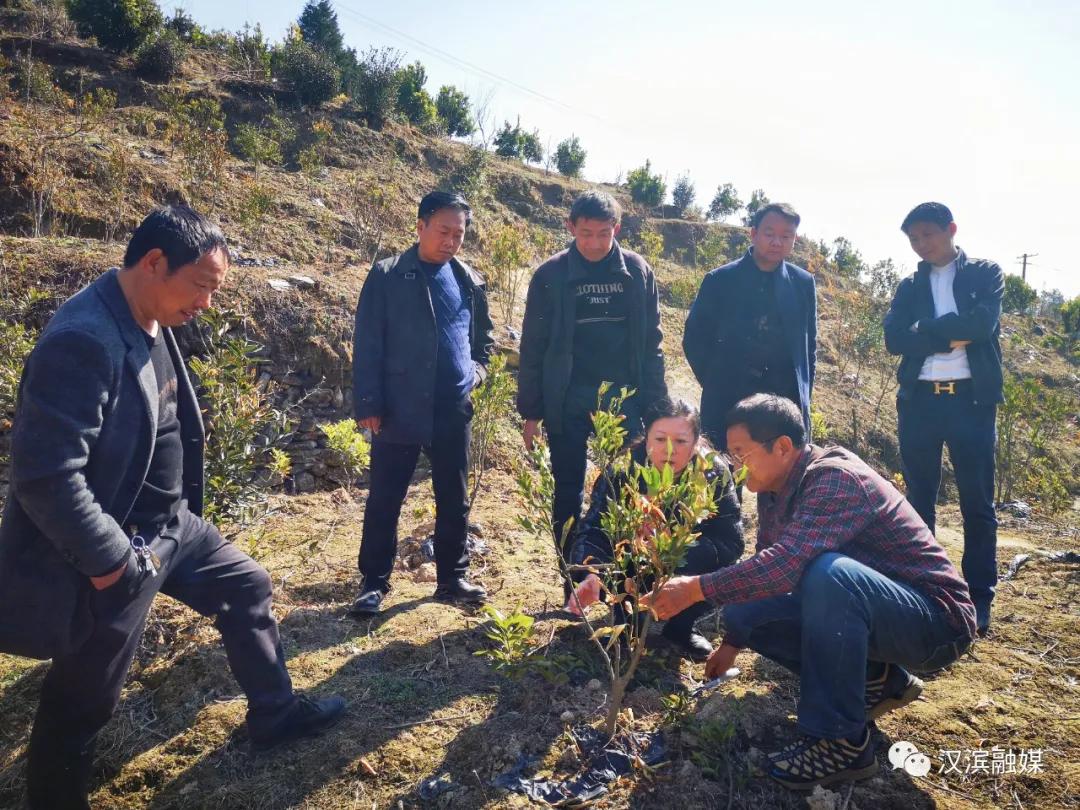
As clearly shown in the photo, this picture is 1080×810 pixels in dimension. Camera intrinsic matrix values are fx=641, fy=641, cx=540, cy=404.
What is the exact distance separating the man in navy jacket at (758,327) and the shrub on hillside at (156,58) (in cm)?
1427

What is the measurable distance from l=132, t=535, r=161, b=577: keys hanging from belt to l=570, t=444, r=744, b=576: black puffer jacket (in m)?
1.43

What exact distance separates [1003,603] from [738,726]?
7.73ft

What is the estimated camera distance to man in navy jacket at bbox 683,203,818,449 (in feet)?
10.9

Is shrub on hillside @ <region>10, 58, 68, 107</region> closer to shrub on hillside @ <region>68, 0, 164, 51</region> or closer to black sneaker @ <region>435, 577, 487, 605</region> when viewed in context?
shrub on hillside @ <region>68, 0, 164, 51</region>

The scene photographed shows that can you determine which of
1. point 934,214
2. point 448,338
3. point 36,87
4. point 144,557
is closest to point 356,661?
point 144,557

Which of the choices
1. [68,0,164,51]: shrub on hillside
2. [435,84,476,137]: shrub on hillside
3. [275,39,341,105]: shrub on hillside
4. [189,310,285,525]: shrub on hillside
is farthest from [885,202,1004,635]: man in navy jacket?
[435,84,476,137]: shrub on hillside

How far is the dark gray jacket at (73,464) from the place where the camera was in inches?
61.1

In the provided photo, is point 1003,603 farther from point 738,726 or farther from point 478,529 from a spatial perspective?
point 478,529

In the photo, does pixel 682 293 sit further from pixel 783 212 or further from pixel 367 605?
pixel 367 605

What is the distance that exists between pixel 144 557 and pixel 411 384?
1411 millimetres

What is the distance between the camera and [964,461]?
10.6ft

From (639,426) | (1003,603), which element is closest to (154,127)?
(639,426)

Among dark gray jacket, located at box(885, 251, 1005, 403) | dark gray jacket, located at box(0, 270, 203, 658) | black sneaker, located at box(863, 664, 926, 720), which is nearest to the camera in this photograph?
dark gray jacket, located at box(0, 270, 203, 658)

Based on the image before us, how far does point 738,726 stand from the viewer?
86.4 inches
